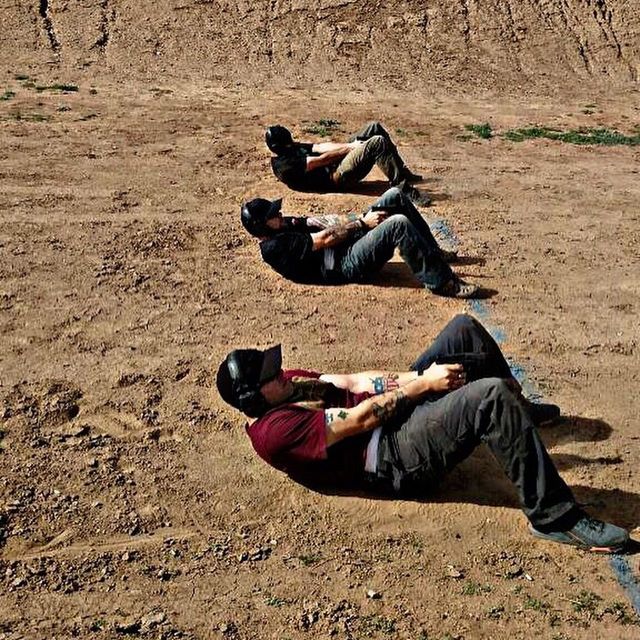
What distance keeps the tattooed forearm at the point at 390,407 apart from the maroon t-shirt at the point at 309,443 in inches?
6.8

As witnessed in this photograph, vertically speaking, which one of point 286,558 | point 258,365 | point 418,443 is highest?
point 258,365

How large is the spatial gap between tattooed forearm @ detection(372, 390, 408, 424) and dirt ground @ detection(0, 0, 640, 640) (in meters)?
0.62

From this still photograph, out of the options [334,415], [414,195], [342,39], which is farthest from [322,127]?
[334,415]

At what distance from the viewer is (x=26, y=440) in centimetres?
660

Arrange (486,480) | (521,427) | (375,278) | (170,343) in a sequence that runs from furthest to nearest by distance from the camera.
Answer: (375,278)
(170,343)
(486,480)
(521,427)

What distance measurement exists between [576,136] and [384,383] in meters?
8.87

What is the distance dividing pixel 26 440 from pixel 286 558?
2114 millimetres

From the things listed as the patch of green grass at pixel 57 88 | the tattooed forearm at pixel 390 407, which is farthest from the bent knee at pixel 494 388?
the patch of green grass at pixel 57 88

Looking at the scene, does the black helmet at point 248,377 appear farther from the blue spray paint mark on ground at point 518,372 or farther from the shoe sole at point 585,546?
the blue spray paint mark on ground at point 518,372

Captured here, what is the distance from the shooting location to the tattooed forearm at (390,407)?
5758 mm

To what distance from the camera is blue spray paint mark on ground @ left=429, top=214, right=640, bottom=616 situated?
5383mm

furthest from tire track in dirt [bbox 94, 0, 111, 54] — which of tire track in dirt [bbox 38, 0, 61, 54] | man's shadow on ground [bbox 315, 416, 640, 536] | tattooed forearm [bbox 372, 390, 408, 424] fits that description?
tattooed forearm [bbox 372, 390, 408, 424]

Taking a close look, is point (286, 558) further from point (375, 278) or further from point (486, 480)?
point (375, 278)

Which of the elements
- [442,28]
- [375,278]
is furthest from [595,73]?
[375,278]
